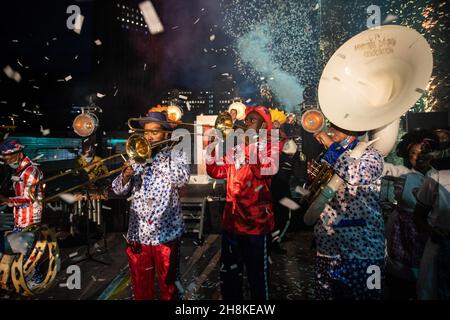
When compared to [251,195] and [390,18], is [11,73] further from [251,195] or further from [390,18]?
[251,195]

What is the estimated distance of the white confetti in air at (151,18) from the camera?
2529cm

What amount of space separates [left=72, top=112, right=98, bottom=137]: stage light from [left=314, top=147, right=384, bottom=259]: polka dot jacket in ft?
28.5

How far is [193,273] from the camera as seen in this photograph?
511 centimetres

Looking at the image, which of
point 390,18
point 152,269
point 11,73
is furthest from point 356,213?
point 11,73

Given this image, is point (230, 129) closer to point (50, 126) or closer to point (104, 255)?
point (104, 255)

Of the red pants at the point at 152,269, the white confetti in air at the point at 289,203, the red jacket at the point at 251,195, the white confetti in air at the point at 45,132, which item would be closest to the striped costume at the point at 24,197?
the red pants at the point at 152,269

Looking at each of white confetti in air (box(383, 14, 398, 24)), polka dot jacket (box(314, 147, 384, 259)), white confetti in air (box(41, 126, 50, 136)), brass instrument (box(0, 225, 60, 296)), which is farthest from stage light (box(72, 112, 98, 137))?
white confetti in air (box(41, 126, 50, 136))

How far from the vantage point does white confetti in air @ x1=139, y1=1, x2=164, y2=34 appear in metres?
25.3

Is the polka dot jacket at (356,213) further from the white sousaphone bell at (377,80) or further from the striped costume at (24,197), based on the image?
the striped costume at (24,197)

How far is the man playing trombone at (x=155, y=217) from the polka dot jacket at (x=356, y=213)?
1.60 m

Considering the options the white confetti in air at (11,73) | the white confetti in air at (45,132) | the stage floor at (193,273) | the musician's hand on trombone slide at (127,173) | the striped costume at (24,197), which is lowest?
the stage floor at (193,273)

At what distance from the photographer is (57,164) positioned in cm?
1239
